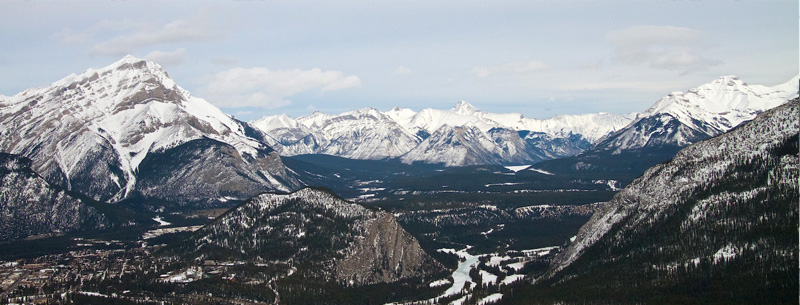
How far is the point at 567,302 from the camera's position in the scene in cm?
18388

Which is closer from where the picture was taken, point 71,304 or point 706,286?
point 706,286

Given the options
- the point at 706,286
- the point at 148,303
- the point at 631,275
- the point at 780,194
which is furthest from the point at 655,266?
the point at 148,303

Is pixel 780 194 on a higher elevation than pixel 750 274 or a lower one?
higher

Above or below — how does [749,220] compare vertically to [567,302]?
above

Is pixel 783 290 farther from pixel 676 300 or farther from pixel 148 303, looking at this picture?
pixel 148 303

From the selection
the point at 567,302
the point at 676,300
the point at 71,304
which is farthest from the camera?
the point at 71,304

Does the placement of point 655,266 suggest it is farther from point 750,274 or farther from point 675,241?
point 750,274

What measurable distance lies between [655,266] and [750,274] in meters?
25.1

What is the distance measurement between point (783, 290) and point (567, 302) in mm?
43402

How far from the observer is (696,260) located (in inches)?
7343

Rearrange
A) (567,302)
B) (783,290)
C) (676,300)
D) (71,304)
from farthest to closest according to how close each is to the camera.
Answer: (71,304) < (567,302) < (676,300) < (783,290)

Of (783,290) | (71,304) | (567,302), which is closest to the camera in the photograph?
(783,290)

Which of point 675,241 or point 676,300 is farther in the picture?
point 675,241

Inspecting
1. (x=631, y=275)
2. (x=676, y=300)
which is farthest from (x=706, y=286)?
(x=631, y=275)
